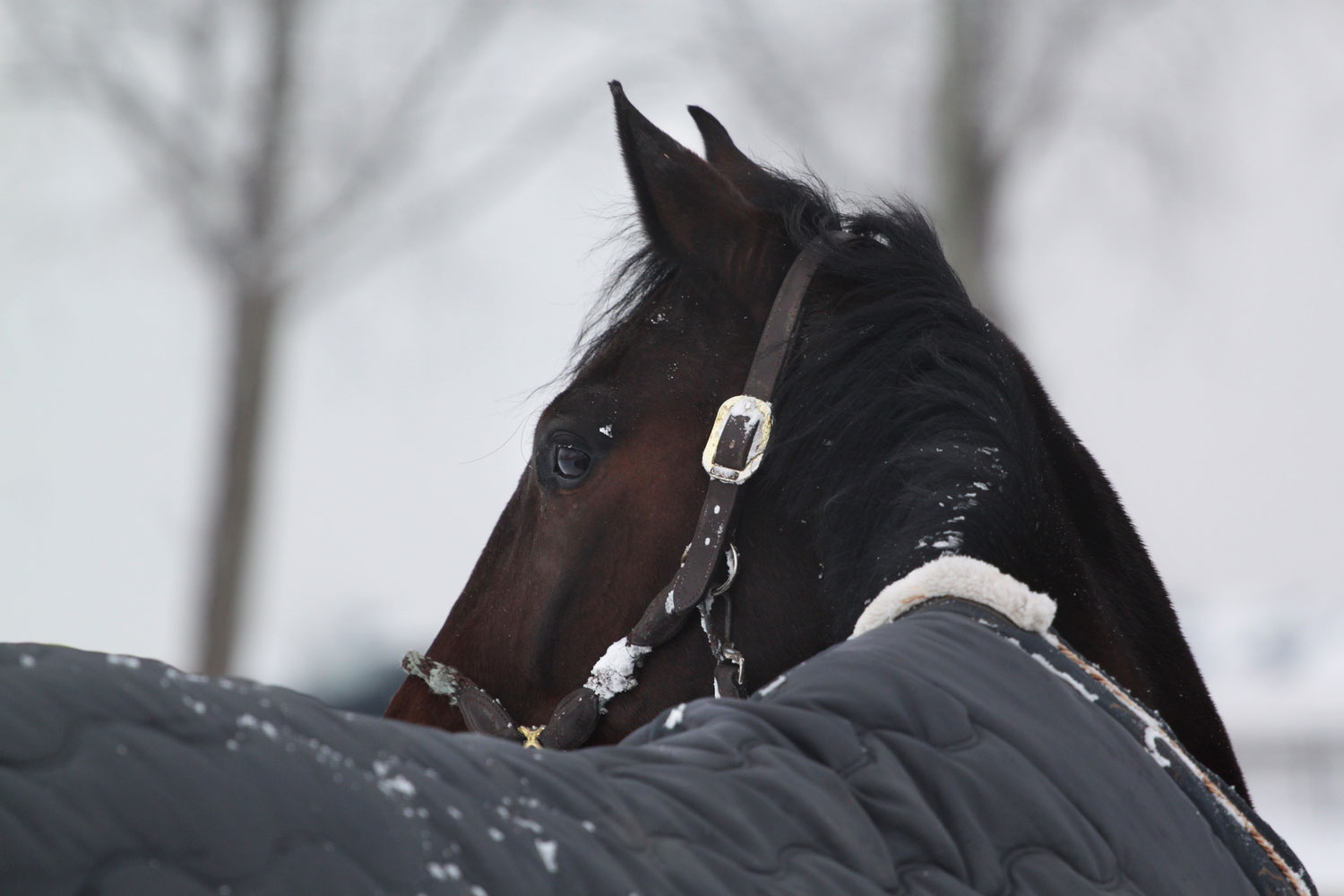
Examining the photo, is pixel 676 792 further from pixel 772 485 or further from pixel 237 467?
pixel 237 467

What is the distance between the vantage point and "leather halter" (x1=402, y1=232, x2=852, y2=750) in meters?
1.72

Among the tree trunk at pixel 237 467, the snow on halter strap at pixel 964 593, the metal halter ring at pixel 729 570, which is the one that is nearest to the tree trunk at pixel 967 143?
the tree trunk at pixel 237 467

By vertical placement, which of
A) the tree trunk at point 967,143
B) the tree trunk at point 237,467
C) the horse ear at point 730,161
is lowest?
the tree trunk at point 237,467

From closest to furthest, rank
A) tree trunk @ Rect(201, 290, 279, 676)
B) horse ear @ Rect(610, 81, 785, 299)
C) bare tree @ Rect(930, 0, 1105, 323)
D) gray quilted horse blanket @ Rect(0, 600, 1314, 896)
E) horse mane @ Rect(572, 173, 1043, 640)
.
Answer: gray quilted horse blanket @ Rect(0, 600, 1314, 896) → horse mane @ Rect(572, 173, 1043, 640) → horse ear @ Rect(610, 81, 785, 299) → bare tree @ Rect(930, 0, 1105, 323) → tree trunk @ Rect(201, 290, 279, 676)

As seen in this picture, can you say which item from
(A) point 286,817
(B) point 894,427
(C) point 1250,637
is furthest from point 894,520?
(C) point 1250,637

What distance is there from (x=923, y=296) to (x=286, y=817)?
1266 mm

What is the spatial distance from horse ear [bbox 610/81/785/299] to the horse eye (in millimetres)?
345

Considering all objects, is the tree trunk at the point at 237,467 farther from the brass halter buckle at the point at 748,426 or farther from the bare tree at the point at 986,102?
the brass halter buckle at the point at 748,426

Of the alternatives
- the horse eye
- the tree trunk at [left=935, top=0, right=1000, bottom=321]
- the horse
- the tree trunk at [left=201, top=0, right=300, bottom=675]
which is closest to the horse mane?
the horse

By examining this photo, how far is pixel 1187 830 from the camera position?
1231 millimetres

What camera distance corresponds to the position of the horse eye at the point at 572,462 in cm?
193

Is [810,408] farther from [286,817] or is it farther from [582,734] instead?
[286,817]

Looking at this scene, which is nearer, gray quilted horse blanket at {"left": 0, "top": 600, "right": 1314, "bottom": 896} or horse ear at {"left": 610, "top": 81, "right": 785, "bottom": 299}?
gray quilted horse blanket at {"left": 0, "top": 600, "right": 1314, "bottom": 896}

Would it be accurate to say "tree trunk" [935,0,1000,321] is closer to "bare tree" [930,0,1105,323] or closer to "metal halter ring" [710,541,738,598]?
"bare tree" [930,0,1105,323]
